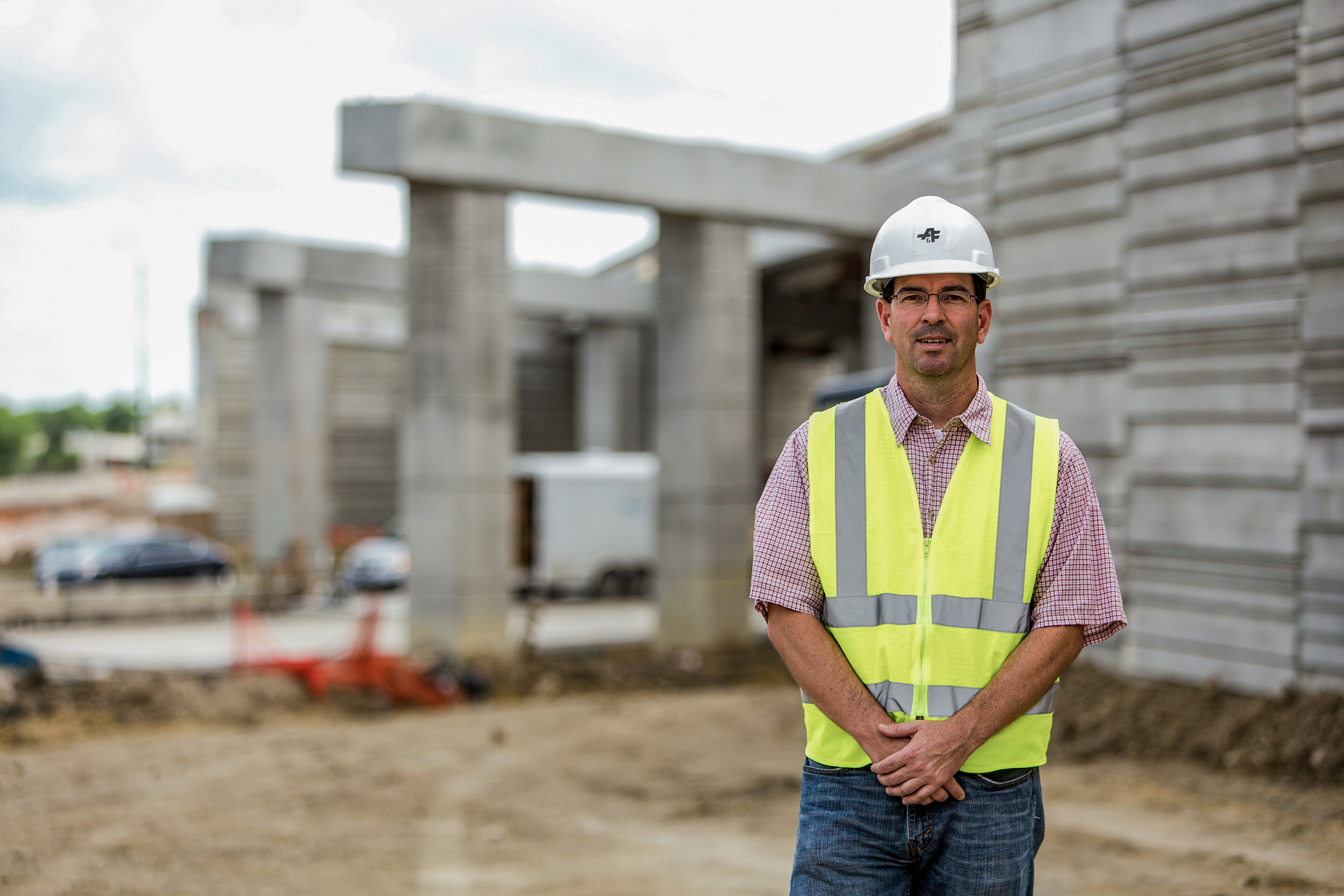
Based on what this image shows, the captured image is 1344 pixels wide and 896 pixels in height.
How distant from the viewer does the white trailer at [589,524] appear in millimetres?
25891

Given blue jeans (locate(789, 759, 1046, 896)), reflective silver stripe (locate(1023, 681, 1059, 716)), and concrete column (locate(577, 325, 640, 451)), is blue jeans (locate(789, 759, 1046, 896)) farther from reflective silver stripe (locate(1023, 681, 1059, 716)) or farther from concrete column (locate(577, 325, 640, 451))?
concrete column (locate(577, 325, 640, 451))

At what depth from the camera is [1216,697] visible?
9.49 meters

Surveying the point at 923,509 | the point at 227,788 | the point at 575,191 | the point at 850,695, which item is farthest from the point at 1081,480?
the point at 575,191

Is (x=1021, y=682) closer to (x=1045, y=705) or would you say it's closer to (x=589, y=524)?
(x=1045, y=705)

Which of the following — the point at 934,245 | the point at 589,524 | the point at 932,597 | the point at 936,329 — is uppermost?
the point at 934,245

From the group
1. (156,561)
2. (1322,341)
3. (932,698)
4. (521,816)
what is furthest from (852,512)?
(156,561)

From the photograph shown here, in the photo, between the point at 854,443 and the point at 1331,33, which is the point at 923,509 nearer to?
the point at 854,443

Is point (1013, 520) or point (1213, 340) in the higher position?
point (1213, 340)

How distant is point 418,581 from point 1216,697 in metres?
Result: 10.9

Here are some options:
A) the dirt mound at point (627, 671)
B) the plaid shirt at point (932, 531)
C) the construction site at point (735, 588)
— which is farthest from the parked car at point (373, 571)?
the plaid shirt at point (932, 531)

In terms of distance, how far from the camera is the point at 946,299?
2.90m

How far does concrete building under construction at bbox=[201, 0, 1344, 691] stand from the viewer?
9133mm

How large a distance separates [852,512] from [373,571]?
79.2 feet

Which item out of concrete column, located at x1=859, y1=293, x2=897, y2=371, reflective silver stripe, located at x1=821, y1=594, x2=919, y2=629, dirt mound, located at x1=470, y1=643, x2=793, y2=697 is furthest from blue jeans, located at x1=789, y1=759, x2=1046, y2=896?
concrete column, located at x1=859, y1=293, x2=897, y2=371
